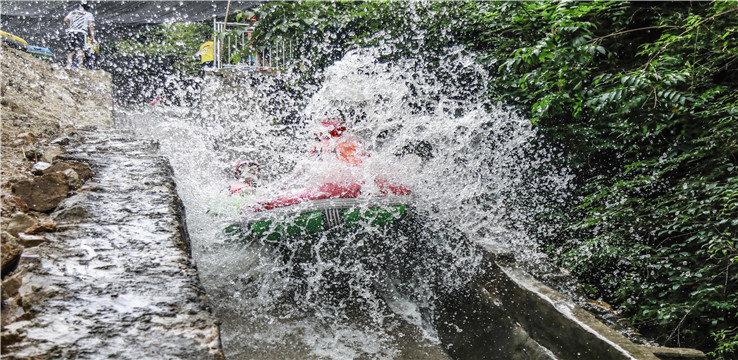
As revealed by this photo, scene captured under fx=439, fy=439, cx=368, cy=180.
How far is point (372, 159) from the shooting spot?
417cm

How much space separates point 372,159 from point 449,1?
2.18 metres

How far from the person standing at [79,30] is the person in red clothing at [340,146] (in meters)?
7.29

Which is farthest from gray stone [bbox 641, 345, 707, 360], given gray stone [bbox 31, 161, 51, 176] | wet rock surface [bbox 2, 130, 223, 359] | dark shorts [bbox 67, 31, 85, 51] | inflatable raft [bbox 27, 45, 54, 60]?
inflatable raft [bbox 27, 45, 54, 60]

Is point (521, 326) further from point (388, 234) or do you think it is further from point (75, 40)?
point (75, 40)

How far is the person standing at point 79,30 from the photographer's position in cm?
892

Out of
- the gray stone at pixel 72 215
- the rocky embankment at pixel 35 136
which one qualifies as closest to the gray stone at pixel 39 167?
the rocky embankment at pixel 35 136

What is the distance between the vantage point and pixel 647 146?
11.3 feet

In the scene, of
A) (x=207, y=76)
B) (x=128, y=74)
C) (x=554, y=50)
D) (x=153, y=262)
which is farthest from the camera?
(x=128, y=74)

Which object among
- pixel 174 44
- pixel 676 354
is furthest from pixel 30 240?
pixel 174 44

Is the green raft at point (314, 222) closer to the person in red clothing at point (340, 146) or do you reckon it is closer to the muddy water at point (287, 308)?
the muddy water at point (287, 308)

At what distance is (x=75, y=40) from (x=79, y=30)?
0.79 feet

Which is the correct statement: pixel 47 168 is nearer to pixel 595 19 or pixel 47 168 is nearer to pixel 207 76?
pixel 595 19

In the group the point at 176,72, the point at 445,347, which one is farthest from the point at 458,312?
the point at 176,72

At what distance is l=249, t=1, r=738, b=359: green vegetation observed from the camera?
280 centimetres
